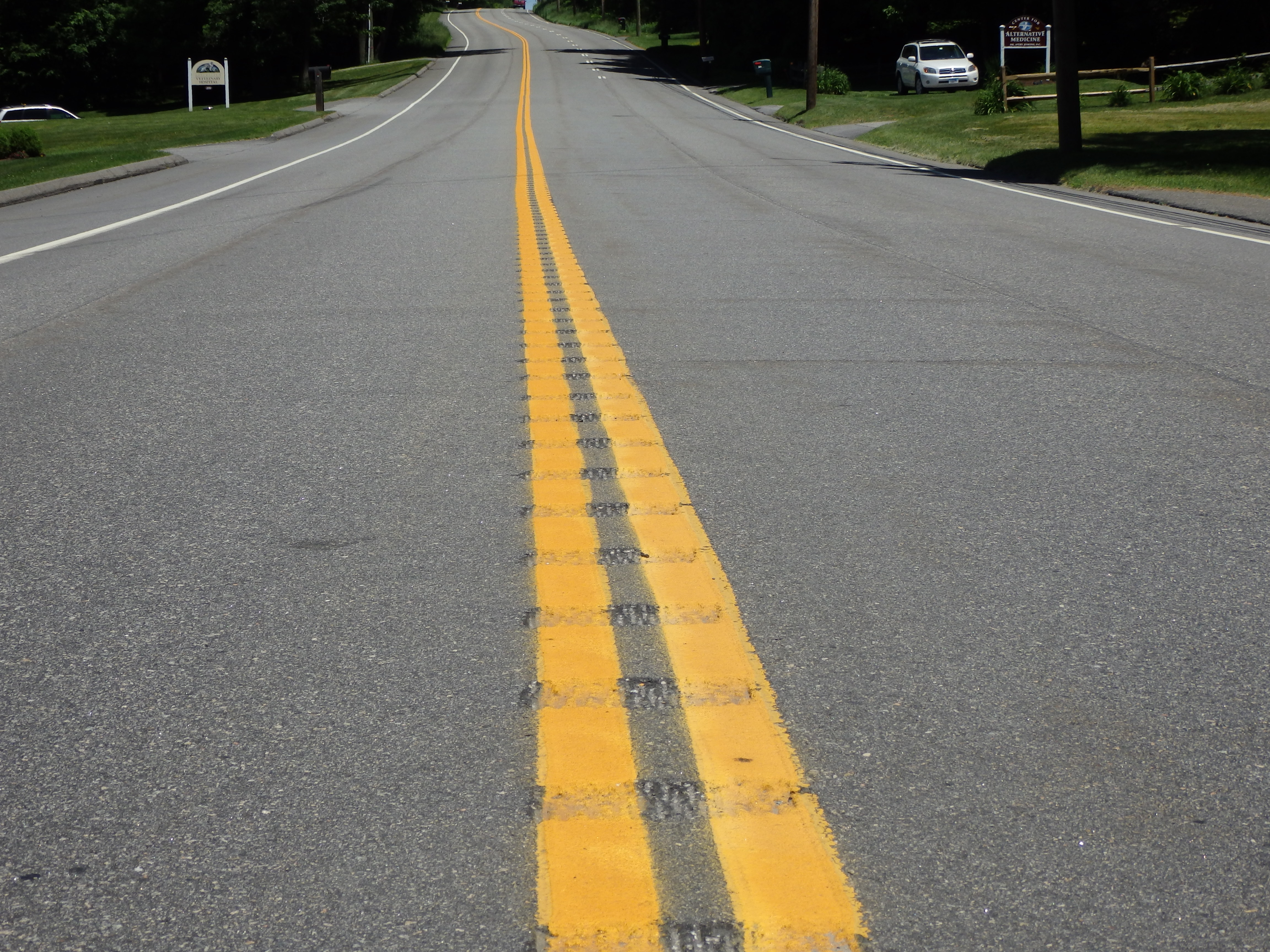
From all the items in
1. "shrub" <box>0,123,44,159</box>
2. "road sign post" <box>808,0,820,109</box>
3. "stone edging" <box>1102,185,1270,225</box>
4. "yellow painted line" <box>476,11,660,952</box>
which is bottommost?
"yellow painted line" <box>476,11,660,952</box>

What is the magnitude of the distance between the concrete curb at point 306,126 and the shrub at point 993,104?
1719 cm

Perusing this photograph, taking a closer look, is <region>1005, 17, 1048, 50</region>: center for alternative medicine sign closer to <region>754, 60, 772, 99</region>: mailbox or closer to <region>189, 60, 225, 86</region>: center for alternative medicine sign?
<region>754, 60, 772, 99</region>: mailbox

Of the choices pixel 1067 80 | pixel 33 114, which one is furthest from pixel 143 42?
pixel 1067 80

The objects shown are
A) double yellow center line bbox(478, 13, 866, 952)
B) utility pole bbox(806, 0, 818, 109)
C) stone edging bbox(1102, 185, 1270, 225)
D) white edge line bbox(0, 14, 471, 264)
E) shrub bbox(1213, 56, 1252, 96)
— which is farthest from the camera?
utility pole bbox(806, 0, 818, 109)

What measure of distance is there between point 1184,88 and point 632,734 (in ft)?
120

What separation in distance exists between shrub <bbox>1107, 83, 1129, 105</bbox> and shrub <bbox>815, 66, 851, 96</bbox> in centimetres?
1091

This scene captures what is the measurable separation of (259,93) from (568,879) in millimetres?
67656

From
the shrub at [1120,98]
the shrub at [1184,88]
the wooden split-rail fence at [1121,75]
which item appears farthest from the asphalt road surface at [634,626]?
the shrub at [1184,88]

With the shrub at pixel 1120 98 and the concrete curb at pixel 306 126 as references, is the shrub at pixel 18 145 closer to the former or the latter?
the concrete curb at pixel 306 126

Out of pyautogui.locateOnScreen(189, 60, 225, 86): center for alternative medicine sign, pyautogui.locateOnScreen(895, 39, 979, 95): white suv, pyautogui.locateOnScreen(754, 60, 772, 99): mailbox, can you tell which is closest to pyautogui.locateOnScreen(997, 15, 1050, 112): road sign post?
pyautogui.locateOnScreen(895, 39, 979, 95): white suv

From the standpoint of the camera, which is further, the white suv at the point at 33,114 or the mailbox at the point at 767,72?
the white suv at the point at 33,114

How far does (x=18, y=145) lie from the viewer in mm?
24359

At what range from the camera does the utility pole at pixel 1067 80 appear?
71.8 feet

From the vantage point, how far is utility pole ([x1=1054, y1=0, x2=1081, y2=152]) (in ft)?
71.8
